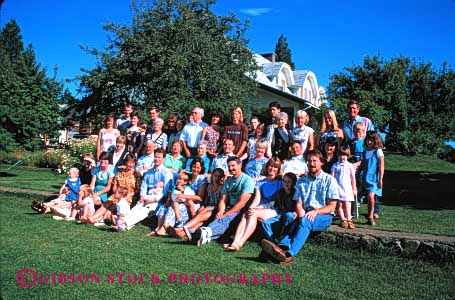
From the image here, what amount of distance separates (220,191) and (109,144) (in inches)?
137

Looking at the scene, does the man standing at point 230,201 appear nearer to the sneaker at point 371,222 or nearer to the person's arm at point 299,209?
the person's arm at point 299,209

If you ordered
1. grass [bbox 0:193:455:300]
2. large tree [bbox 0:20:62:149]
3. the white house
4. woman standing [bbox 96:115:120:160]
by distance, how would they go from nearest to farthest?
grass [bbox 0:193:455:300] → woman standing [bbox 96:115:120:160] → large tree [bbox 0:20:62:149] → the white house

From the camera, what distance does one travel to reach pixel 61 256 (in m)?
5.29

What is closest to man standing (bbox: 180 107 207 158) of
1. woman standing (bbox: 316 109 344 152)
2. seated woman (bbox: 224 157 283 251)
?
seated woman (bbox: 224 157 283 251)

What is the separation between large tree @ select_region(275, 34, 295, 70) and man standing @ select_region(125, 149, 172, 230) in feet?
160

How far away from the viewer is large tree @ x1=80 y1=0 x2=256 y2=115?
1773 centimetres

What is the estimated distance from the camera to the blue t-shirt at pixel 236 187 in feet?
20.3

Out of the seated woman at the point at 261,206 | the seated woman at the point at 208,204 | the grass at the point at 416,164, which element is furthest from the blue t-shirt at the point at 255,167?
the grass at the point at 416,164

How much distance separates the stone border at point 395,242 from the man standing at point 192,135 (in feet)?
10.4

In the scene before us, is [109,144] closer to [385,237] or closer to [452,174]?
[385,237]

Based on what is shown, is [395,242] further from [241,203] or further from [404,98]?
[404,98]

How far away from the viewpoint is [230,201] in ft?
21.1

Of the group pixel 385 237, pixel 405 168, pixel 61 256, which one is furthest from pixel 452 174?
pixel 61 256

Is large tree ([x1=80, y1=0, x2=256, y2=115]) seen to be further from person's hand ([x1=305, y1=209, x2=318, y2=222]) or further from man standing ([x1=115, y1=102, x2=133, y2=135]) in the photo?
person's hand ([x1=305, y1=209, x2=318, y2=222])
